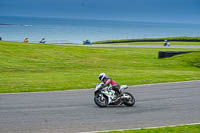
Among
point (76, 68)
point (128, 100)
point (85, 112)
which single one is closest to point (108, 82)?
point (128, 100)

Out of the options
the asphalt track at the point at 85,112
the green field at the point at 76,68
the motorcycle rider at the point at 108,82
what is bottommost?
the asphalt track at the point at 85,112

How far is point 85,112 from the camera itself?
1423 centimetres

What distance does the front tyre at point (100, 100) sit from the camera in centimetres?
1532

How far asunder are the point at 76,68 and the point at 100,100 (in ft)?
53.0

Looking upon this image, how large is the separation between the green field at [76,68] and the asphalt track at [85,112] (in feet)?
10.6

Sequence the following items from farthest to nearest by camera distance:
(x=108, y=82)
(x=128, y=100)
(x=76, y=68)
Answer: (x=76, y=68), (x=128, y=100), (x=108, y=82)

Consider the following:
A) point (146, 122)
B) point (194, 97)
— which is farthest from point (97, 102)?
point (194, 97)

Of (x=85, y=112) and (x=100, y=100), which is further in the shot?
(x=100, y=100)

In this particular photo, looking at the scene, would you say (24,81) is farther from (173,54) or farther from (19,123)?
(173,54)

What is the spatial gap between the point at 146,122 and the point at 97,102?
9.65ft

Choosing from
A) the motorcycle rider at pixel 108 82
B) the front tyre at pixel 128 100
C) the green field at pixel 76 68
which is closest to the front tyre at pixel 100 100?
the motorcycle rider at pixel 108 82

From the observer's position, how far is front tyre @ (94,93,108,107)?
15320 mm

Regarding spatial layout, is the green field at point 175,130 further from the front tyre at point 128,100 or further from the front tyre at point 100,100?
the front tyre at point 100,100

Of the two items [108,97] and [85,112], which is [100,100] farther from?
[85,112]
